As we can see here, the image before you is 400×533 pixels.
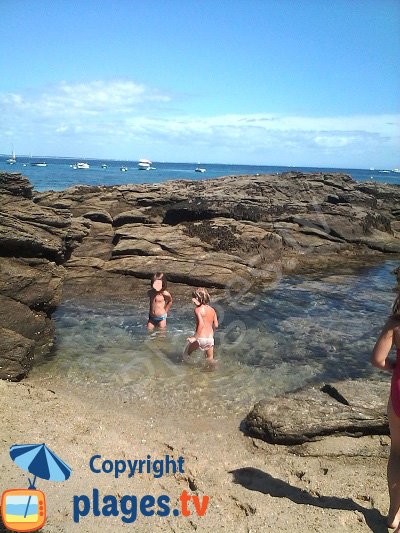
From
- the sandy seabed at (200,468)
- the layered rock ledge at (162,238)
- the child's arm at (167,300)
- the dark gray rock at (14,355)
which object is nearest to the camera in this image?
the sandy seabed at (200,468)

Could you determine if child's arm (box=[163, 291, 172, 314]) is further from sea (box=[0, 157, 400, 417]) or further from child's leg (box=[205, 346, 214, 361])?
child's leg (box=[205, 346, 214, 361])

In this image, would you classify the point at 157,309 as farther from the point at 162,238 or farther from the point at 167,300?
the point at 162,238

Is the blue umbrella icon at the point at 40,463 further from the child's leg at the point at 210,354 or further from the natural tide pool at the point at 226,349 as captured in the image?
the child's leg at the point at 210,354

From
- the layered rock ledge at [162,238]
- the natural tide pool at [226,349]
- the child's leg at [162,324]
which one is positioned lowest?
the natural tide pool at [226,349]

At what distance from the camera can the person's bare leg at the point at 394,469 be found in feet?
12.1

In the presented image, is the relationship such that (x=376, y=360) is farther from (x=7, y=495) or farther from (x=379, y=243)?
(x=379, y=243)

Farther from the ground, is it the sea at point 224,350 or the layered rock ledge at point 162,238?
the layered rock ledge at point 162,238

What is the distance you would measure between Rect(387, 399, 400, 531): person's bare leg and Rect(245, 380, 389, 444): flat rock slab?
189 centimetres

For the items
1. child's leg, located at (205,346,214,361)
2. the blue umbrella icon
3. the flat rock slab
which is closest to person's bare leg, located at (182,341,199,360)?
child's leg, located at (205,346,214,361)

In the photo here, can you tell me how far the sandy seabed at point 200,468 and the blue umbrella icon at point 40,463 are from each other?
1.38ft

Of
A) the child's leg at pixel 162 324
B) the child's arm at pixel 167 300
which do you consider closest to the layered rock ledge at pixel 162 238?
the child's leg at pixel 162 324

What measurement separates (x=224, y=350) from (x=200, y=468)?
4317 millimetres

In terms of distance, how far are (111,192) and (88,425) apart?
20572 mm

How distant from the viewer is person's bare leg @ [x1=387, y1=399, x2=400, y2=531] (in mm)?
3700
